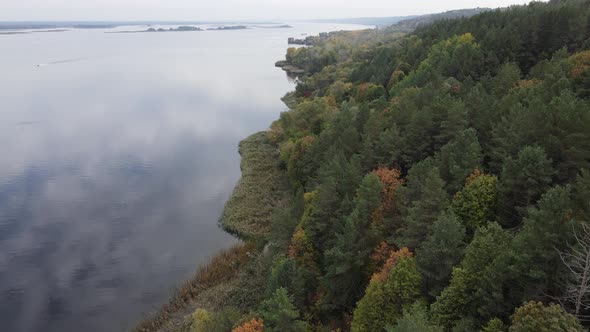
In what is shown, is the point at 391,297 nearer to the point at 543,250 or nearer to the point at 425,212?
the point at 425,212

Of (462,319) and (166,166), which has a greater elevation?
(462,319)

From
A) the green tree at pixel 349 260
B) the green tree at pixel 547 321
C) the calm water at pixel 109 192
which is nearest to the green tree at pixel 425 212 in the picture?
the green tree at pixel 349 260

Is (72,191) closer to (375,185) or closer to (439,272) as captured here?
(375,185)

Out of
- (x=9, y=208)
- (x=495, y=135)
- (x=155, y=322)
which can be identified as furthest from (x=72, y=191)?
(x=495, y=135)

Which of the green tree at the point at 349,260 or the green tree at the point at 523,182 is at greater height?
the green tree at the point at 523,182

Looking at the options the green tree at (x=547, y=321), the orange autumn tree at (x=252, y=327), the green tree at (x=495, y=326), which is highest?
the green tree at (x=547, y=321)

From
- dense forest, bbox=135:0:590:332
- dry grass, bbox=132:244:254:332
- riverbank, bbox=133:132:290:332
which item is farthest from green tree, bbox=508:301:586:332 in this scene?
dry grass, bbox=132:244:254:332

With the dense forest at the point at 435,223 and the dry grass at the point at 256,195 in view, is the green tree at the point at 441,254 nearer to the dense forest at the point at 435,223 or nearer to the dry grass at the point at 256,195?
the dense forest at the point at 435,223
